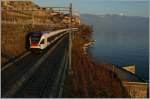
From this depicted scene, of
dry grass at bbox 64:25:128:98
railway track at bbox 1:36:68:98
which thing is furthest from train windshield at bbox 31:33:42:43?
dry grass at bbox 64:25:128:98

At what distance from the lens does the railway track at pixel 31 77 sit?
62.1ft

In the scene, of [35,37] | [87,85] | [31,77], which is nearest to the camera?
[87,85]

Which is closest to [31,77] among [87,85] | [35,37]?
[87,85]

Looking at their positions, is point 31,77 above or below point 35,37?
below

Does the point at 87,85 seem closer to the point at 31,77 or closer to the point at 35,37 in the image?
the point at 31,77

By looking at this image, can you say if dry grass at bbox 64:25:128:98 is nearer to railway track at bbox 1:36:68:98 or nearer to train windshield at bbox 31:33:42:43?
railway track at bbox 1:36:68:98

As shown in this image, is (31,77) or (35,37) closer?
(31,77)

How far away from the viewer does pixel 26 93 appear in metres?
18.7

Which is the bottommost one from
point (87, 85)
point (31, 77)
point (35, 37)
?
point (87, 85)

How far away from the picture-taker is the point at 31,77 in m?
23.1

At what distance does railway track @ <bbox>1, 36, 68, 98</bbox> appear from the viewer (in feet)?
62.1

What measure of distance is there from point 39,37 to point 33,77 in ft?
40.7

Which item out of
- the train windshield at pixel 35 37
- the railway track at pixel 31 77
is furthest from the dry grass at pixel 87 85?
the train windshield at pixel 35 37

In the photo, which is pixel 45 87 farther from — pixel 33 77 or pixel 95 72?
pixel 95 72
